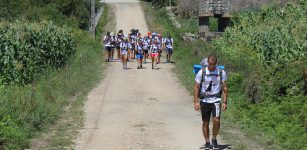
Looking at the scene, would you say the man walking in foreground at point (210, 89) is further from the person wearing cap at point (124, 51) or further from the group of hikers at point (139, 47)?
the person wearing cap at point (124, 51)

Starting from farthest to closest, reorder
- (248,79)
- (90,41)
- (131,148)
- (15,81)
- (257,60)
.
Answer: (90,41), (257,60), (15,81), (248,79), (131,148)

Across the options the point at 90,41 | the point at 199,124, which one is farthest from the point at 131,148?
the point at 90,41

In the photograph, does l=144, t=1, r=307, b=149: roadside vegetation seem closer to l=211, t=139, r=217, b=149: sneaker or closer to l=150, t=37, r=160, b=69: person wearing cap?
l=211, t=139, r=217, b=149: sneaker

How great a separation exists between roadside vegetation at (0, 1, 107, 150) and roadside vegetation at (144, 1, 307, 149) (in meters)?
4.21

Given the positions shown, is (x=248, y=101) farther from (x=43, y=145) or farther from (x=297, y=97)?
(x=43, y=145)

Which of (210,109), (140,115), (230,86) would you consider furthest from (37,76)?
(210,109)

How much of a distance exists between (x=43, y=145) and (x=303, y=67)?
294 inches

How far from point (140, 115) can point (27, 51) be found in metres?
6.43

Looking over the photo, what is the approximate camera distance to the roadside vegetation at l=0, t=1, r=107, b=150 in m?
12.4

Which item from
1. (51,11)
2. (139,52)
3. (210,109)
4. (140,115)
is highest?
(51,11)

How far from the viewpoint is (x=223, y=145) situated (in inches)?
455

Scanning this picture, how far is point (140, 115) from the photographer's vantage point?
15016 millimetres

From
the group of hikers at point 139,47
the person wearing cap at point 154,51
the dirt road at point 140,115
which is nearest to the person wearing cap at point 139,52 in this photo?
the group of hikers at point 139,47

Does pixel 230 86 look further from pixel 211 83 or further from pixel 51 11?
pixel 51 11
